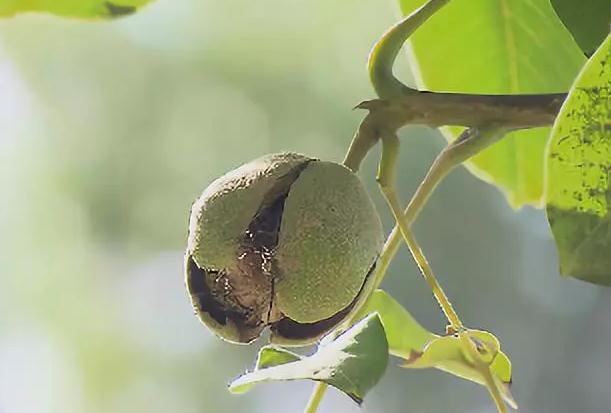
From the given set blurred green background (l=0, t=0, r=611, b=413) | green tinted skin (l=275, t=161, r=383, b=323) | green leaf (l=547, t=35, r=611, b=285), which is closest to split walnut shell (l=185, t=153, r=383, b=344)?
green tinted skin (l=275, t=161, r=383, b=323)

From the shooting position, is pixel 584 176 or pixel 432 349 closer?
pixel 584 176

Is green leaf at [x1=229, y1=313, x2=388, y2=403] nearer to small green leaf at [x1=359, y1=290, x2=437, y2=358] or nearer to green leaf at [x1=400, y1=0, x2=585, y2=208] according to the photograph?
small green leaf at [x1=359, y1=290, x2=437, y2=358]

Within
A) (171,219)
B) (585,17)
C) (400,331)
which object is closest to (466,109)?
(585,17)

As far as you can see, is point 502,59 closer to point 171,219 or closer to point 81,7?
point 81,7

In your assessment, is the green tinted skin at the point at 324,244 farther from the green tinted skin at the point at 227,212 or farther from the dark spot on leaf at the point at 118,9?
the dark spot on leaf at the point at 118,9

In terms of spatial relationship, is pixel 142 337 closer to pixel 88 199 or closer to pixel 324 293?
pixel 88 199

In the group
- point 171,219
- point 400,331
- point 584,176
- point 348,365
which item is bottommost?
point 171,219

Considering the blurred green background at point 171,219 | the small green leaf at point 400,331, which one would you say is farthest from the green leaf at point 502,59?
the blurred green background at point 171,219
